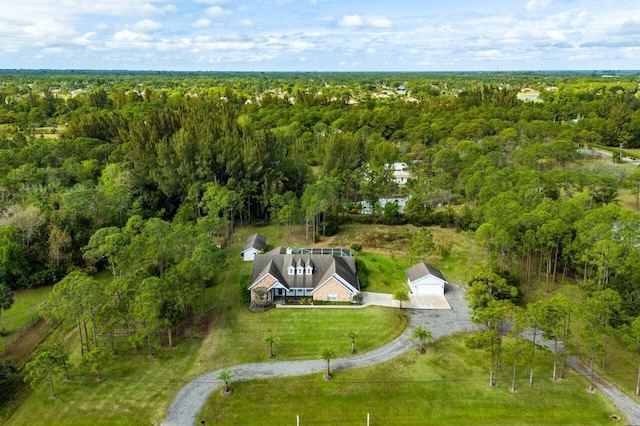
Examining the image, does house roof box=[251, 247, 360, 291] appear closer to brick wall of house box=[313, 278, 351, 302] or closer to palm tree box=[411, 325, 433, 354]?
brick wall of house box=[313, 278, 351, 302]

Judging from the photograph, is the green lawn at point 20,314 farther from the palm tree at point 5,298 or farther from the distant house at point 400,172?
the distant house at point 400,172

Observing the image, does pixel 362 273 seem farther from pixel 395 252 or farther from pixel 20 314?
pixel 20 314

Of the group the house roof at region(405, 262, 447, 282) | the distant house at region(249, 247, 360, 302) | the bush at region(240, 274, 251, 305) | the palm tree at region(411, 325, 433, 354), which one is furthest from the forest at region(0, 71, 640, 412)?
the palm tree at region(411, 325, 433, 354)

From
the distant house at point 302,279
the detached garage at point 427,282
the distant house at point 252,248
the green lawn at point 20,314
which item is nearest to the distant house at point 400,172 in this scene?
the distant house at point 252,248

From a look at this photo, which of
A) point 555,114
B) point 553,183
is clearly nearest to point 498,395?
point 553,183

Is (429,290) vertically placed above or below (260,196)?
below

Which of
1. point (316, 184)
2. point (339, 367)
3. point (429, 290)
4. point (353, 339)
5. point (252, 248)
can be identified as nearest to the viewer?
point (339, 367)

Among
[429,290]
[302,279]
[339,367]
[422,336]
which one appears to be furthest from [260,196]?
[422,336]
